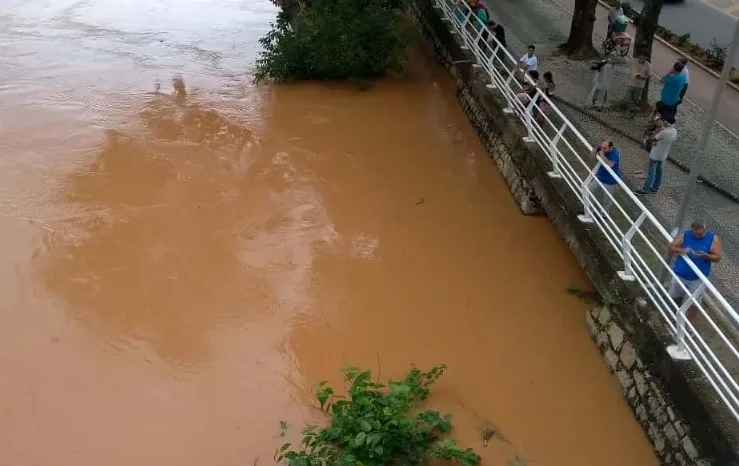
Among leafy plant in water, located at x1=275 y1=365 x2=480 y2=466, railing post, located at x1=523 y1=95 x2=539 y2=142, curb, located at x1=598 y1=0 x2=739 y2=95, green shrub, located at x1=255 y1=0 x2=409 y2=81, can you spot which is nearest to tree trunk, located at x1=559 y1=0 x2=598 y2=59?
curb, located at x1=598 y1=0 x2=739 y2=95

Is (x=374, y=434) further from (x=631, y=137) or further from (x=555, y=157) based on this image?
(x=631, y=137)

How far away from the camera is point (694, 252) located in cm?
621

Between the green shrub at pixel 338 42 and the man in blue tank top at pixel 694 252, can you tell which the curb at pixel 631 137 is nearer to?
the man in blue tank top at pixel 694 252

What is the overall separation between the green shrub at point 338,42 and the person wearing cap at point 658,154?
7983mm

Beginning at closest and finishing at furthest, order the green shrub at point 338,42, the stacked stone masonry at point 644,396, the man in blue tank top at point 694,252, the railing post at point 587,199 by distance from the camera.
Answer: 1. the stacked stone masonry at point 644,396
2. the man in blue tank top at point 694,252
3. the railing post at point 587,199
4. the green shrub at point 338,42

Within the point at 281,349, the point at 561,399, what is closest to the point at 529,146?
the point at 561,399

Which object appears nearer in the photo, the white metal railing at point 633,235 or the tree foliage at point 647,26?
the white metal railing at point 633,235

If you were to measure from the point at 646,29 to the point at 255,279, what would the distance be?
331 inches

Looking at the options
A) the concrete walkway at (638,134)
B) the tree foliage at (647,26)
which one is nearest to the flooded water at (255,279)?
the concrete walkway at (638,134)

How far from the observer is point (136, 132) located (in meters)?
12.8

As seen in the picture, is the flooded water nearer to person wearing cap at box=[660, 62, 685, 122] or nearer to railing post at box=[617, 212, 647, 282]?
railing post at box=[617, 212, 647, 282]

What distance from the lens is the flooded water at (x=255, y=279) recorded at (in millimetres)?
7023

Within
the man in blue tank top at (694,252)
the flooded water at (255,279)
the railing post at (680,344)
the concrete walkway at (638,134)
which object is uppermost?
the man in blue tank top at (694,252)

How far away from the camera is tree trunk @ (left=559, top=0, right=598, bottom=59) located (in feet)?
46.8
